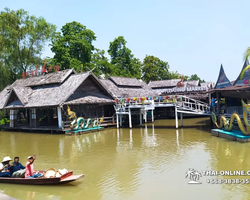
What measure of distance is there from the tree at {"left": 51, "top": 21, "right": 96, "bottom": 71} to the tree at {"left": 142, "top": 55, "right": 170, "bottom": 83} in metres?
13.8

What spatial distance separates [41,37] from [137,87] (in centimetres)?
1395

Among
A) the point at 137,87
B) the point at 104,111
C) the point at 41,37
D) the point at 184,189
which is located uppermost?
the point at 41,37

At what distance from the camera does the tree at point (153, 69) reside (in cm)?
5050

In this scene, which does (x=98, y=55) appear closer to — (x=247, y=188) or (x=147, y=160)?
(x=147, y=160)

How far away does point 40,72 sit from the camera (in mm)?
27125

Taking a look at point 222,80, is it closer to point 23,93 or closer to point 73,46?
point 23,93

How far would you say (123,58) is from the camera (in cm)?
4794

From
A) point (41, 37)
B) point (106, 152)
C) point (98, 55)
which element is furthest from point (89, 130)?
point (98, 55)

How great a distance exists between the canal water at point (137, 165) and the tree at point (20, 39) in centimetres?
1856

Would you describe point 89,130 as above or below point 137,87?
below

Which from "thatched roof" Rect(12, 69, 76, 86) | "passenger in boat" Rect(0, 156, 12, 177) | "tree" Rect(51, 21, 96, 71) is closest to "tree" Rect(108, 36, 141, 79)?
"tree" Rect(51, 21, 96, 71)

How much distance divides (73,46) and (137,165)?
31.3 m

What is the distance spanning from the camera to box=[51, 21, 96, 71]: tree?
3659 cm

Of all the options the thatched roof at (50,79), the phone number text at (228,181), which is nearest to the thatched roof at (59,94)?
the thatched roof at (50,79)
